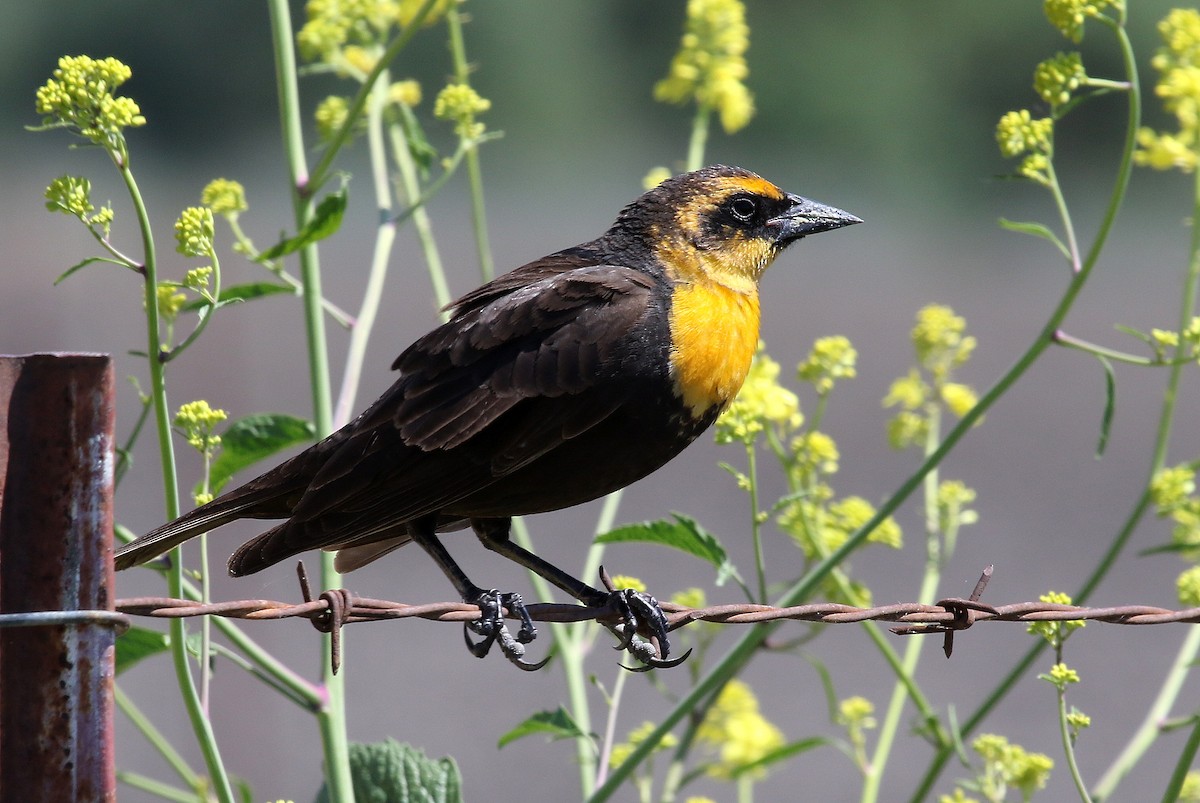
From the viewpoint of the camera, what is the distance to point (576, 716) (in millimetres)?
3252

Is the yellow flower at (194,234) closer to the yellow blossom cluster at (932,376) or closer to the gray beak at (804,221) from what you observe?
the gray beak at (804,221)

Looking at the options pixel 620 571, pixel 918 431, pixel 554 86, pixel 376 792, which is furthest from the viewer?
pixel 554 86

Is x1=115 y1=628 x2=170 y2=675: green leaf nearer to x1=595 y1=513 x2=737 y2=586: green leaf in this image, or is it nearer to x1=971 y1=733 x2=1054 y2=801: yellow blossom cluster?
x1=595 y1=513 x2=737 y2=586: green leaf

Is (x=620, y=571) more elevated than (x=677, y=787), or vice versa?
(x=620, y=571)

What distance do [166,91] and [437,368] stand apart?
1553cm

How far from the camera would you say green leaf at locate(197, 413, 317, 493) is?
299 cm

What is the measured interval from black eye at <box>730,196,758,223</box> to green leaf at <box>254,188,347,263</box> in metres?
1.17

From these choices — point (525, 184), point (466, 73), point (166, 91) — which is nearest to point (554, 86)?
point (525, 184)

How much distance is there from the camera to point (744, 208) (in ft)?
12.2

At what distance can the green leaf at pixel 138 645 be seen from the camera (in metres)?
2.84

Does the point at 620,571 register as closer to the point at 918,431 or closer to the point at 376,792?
the point at 918,431

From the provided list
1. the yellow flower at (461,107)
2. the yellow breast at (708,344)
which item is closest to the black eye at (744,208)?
the yellow breast at (708,344)

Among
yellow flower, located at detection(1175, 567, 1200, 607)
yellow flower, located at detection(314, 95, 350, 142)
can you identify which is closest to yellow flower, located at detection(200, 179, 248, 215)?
yellow flower, located at detection(314, 95, 350, 142)

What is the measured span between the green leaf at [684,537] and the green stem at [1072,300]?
2.28 feet
